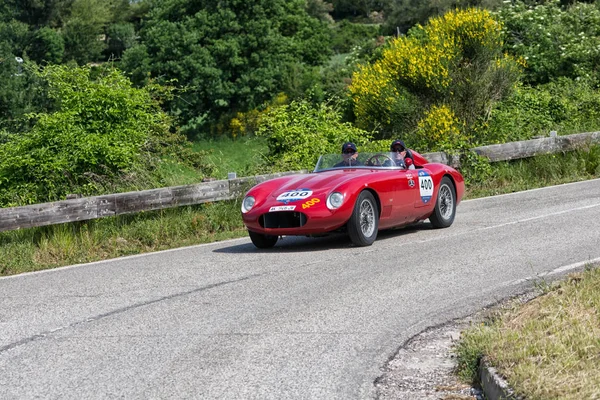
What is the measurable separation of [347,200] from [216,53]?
48113 millimetres

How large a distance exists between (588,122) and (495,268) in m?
15.0

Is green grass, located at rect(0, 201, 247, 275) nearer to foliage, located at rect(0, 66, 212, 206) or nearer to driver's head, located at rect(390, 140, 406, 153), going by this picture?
foliage, located at rect(0, 66, 212, 206)

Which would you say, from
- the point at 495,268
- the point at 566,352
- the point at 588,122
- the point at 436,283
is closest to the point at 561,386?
the point at 566,352

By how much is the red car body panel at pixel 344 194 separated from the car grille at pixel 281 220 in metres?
0.02

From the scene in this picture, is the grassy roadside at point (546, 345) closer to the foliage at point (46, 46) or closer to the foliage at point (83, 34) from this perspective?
the foliage at point (46, 46)

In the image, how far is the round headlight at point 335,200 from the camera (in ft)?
37.4

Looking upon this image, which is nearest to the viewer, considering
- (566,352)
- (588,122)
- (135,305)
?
(566,352)

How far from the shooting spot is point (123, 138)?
A: 1586 cm

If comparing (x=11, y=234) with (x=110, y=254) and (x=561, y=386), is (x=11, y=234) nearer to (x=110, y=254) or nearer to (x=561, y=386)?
(x=110, y=254)

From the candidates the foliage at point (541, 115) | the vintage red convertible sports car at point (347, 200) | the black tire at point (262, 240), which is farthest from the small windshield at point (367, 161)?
the foliage at point (541, 115)

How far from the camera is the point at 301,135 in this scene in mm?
18594

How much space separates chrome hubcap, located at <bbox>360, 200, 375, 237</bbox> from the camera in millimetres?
11797

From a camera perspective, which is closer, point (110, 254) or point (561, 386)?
point (561, 386)

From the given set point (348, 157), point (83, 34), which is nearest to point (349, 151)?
point (348, 157)
